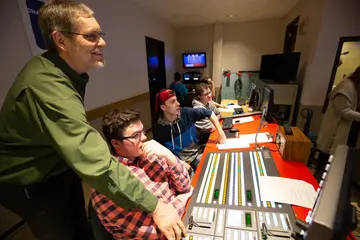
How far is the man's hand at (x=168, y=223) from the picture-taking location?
698 mm

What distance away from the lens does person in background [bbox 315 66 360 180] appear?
1.98m

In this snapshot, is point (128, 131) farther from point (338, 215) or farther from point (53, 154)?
point (338, 215)

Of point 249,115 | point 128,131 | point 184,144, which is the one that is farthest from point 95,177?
point 249,115

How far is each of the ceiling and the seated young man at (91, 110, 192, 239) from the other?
10.7ft

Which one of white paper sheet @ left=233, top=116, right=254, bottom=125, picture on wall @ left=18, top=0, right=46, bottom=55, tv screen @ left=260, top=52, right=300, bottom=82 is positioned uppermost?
picture on wall @ left=18, top=0, right=46, bottom=55

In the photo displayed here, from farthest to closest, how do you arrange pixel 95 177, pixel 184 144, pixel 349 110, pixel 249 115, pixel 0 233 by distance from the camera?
pixel 249 115
pixel 349 110
pixel 184 144
pixel 0 233
pixel 95 177

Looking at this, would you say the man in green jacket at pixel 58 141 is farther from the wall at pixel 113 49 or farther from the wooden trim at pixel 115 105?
the wooden trim at pixel 115 105

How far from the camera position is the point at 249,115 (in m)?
2.32

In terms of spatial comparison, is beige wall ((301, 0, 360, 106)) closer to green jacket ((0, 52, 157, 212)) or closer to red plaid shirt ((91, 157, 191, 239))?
red plaid shirt ((91, 157, 191, 239))

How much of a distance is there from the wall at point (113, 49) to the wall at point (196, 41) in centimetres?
170

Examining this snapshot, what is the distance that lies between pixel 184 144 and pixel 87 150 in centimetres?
121

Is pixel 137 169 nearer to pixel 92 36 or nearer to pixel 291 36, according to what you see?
pixel 92 36

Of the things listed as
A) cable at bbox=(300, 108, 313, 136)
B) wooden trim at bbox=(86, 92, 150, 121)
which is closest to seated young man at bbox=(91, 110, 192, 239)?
wooden trim at bbox=(86, 92, 150, 121)

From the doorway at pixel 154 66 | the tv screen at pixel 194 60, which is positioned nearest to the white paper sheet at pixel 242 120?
the doorway at pixel 154 66
